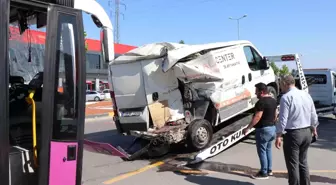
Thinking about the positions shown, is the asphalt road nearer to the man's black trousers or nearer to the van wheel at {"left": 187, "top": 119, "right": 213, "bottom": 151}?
the van wheel at {"left": 187, "top": 119, "right": 213, "bottom": 151}

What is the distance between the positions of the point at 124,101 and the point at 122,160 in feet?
4.46

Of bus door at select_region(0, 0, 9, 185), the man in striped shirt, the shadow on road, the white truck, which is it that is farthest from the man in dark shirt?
the white truck

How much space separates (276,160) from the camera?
7492 mm

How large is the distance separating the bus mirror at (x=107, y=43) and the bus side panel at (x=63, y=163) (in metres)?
1.11

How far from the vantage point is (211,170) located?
6.80 meters

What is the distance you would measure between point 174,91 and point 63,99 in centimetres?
518

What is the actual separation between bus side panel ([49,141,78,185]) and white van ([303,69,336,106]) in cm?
1239

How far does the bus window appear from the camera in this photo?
10.4 feet

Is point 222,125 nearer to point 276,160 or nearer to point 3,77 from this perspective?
point 276,160

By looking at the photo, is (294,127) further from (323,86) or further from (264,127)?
(323,86)

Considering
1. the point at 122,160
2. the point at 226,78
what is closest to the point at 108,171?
the point at 122,160

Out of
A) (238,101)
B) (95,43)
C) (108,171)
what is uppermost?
(95,43)

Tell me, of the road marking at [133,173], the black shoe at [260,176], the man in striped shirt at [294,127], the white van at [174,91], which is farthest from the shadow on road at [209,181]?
the white van at [174,91]

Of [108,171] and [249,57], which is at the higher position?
[249,57]
